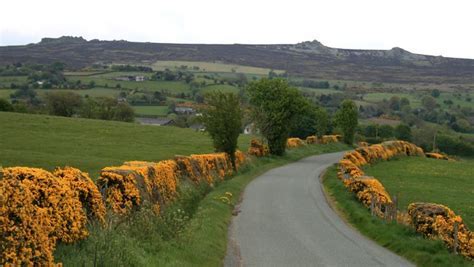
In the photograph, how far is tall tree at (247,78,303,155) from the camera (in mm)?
62469

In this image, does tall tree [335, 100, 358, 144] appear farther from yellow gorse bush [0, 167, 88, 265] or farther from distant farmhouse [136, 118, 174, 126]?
yellow gorse bush [0, 167, 88, 265]

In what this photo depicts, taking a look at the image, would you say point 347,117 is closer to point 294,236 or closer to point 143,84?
point 294,236

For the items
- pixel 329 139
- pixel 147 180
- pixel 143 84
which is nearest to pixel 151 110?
pixel 143 84

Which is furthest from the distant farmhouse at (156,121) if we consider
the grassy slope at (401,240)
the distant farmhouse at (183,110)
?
the grassy slope at (401,240)

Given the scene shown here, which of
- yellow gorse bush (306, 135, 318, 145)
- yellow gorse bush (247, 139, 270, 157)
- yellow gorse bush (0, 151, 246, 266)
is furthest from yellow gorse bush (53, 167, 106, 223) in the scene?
yellow gorse bush (306, 135, 318, 145)

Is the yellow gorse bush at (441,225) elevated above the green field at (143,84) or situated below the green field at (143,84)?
above

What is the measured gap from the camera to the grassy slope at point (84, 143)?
37.4 m

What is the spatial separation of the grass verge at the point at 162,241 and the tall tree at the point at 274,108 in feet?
114

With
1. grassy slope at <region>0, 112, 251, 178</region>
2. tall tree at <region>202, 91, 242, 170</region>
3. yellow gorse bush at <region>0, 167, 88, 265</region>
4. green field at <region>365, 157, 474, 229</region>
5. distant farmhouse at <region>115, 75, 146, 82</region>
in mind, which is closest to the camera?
yellow gorse bush at <region>0, 167, 88, 265</region>

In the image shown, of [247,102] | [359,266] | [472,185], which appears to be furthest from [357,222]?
[247,102]

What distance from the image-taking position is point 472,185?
46.3m

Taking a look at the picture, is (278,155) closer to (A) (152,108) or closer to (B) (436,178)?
(B) (436,178)

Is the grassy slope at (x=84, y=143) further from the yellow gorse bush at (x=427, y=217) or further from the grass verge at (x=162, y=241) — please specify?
the yellow gorse bush at (x=427, y=217)

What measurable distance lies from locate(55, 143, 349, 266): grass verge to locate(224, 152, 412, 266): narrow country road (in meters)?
0.74
